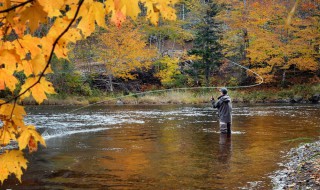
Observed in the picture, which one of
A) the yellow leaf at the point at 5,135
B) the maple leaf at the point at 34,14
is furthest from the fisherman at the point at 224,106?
the maple leaf at the point at 34,14

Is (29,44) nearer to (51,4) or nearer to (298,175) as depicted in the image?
(51,4)

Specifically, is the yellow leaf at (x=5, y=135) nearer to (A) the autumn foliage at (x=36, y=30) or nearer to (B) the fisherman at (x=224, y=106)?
(A) the autumn foliage at (x=36, y=30)

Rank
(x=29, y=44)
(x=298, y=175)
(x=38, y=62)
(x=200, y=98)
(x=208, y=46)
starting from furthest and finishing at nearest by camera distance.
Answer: (x=208, y=46), (x=200, y=98), (x=298, y=175), (x=29, y=44), (x=38, y=62)

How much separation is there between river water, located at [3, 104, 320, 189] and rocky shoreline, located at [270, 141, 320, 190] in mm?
174

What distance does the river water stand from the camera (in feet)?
20.3

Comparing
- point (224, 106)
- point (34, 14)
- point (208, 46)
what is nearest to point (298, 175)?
point (224, 106)

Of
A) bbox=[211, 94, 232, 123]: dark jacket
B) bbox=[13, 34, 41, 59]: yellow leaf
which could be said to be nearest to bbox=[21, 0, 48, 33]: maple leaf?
bbox=[13, 34, 41, 59]: yellow leaf

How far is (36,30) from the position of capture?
192cm

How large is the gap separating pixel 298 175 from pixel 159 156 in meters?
3.05

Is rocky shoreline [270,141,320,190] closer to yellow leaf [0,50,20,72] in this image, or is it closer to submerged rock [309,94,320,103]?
yellow leaf [0,50,20,72]

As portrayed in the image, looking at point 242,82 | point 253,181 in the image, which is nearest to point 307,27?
point 242,82

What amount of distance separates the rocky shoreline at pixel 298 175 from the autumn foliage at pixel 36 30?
12.0 feet

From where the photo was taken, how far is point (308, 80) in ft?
109

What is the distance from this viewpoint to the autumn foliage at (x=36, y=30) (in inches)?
67.2
